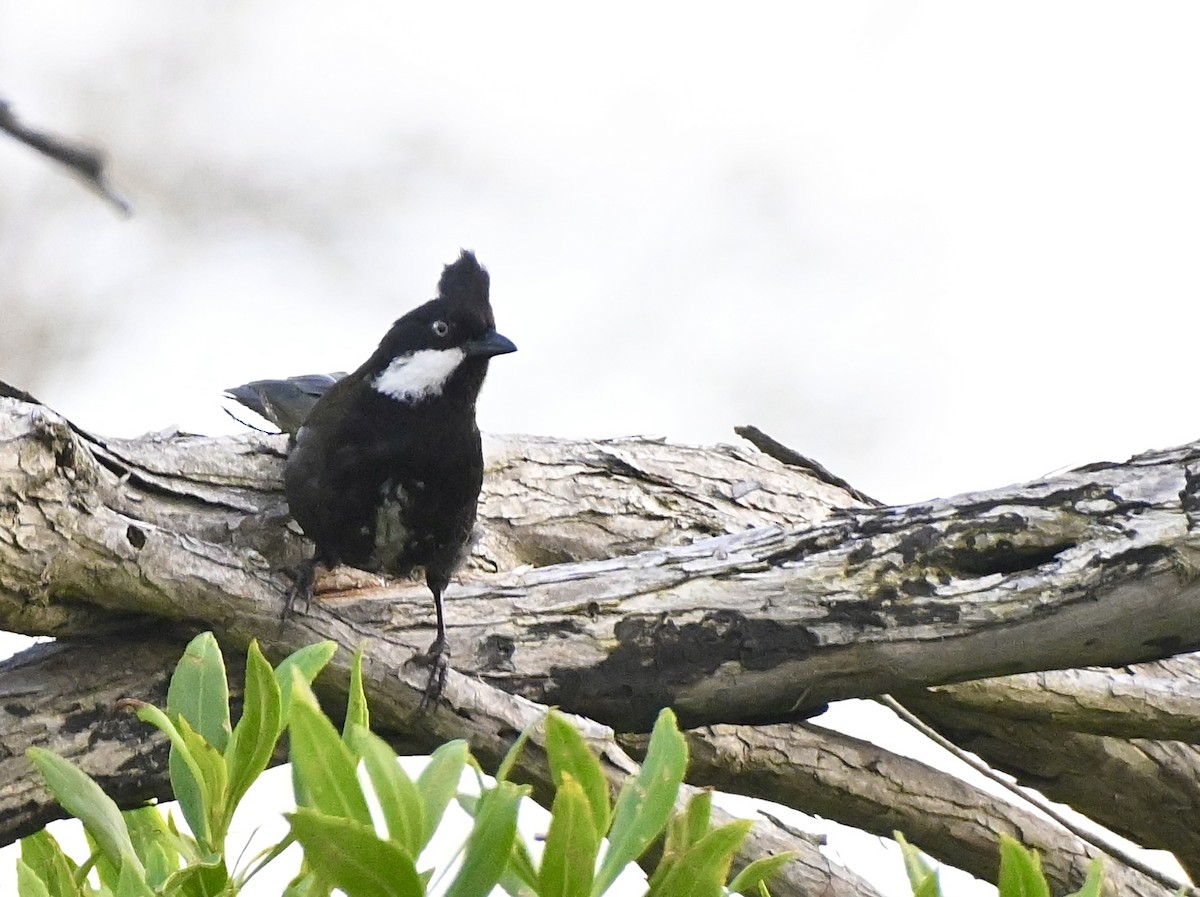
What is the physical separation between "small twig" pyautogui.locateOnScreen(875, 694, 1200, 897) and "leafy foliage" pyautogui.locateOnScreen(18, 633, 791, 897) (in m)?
1.55

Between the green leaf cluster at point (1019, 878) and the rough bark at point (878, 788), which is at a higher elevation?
the rough bark at point (878, 788)

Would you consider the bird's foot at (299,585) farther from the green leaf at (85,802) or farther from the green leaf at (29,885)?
the green leaf at (85,802)

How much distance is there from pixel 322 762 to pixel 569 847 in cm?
20

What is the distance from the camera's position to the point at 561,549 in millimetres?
3299

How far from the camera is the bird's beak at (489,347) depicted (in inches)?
116

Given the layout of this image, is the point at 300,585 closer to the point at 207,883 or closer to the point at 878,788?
the point at 878,788

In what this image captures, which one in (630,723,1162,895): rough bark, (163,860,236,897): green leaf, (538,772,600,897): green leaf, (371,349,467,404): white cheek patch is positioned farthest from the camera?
(371,349,467,404): white cheek patch

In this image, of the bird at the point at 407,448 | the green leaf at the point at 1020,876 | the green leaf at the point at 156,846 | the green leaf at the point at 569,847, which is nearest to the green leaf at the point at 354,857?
the green leaf at the point at 569,847

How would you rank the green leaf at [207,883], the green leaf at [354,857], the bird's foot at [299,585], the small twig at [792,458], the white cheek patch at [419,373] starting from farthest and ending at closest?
the small twig at [792,458]
the white cheek patch at [419,373]
the bird's foot at [299,585]
the green leaf at [207,883]
the green leaf at [354,857]

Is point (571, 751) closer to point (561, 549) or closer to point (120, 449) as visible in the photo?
point (120, 449)

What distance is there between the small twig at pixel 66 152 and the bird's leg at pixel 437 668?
167 cm

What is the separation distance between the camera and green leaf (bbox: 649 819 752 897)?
1089mm

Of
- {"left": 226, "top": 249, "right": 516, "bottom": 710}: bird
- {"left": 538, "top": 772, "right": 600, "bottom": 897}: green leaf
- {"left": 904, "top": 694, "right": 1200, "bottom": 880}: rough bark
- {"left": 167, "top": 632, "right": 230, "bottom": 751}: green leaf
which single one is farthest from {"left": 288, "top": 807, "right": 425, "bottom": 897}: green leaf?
{"left": 904, "top": 694, "right": 1200, "bottom": 880}: rough bark

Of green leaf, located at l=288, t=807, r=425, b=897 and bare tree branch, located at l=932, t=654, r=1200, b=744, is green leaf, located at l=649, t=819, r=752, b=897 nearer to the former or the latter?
green leaf, located at l=288, t=807, r=425, b=897
